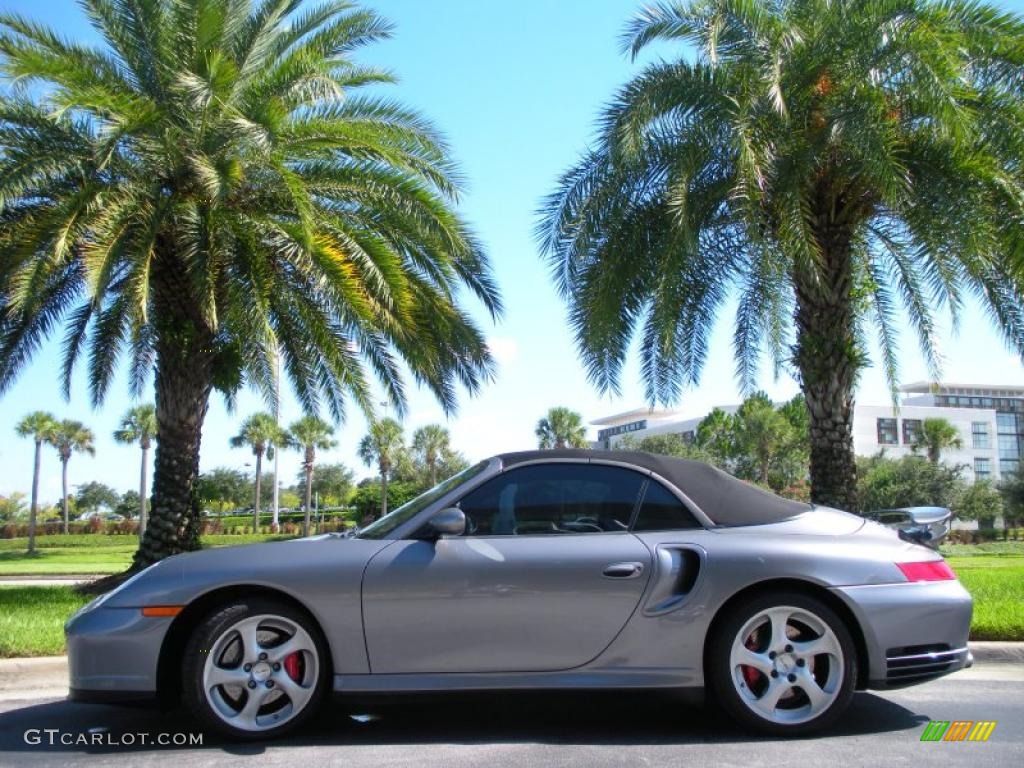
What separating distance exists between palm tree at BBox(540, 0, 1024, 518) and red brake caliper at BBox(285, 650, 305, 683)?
682 cm

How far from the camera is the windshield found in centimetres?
468

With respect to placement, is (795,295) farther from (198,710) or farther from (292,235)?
(198,710)

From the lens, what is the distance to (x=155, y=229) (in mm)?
10961

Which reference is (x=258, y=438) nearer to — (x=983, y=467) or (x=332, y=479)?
(x=332, y=479)

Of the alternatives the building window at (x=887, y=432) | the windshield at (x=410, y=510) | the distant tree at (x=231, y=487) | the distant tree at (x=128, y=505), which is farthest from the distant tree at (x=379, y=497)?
the windshield at (x=410, y=510)

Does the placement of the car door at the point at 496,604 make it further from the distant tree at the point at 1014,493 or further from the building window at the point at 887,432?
the building window at the point at 887,432

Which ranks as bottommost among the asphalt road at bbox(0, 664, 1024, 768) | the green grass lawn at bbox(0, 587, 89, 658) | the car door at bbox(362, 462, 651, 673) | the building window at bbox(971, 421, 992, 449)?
the asphalt road at bbox(0, 664, 1024, 768)

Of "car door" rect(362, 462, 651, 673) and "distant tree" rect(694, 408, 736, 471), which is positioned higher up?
"distant tree" rect(694, 408, 736, 471)

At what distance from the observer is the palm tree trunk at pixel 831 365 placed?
1111 centimetres

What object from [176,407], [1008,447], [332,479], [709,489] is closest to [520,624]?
[709,489]

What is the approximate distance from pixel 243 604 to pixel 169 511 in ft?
29.6

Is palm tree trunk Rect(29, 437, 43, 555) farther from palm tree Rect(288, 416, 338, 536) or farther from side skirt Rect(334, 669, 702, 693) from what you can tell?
side skirt Rect(334, 669, 702, 693)

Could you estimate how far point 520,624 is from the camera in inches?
170

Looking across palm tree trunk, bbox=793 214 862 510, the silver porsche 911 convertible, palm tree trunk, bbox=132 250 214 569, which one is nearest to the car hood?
the silver porsche 911 convertible
